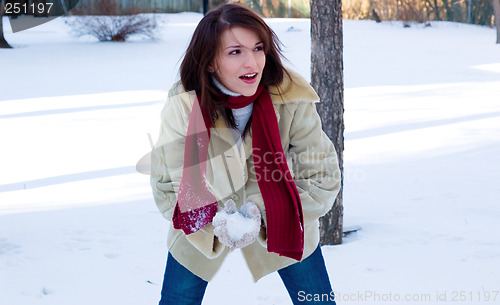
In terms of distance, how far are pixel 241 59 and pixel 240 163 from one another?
0.35 metres

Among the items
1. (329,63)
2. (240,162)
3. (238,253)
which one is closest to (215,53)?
(240,162)

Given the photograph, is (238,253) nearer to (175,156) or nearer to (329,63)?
(329,63)

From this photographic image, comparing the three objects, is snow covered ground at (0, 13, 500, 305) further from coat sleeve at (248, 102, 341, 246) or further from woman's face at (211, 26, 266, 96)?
woman's face at (211, 26, 266, 96)

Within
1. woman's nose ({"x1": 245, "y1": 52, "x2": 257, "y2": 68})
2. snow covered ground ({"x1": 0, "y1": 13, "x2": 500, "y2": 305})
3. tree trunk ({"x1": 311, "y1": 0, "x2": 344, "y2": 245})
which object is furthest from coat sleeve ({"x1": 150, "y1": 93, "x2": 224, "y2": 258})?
tree trunk ({"x1": 311, "y1": 0, "x2": 344, "y2": 245})

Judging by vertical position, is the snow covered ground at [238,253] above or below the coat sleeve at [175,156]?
below

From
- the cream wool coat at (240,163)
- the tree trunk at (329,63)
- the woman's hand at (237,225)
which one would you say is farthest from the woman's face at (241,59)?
the tree trunk at (329,63)

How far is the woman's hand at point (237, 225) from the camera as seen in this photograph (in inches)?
82.3

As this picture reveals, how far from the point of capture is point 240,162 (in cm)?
222

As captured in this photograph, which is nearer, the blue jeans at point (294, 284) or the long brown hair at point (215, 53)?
the long brown hair at point (215, 53)

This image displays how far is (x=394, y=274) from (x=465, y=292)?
0.41 m

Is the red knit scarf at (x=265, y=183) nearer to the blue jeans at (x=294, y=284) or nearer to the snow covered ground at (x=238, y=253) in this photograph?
the blue jeans at (x=294, y=284)

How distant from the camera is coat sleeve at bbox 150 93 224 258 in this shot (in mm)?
2229

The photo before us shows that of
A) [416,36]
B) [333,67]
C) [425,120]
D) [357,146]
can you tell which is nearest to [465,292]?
[333,67]

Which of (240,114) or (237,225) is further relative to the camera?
(240,114)
